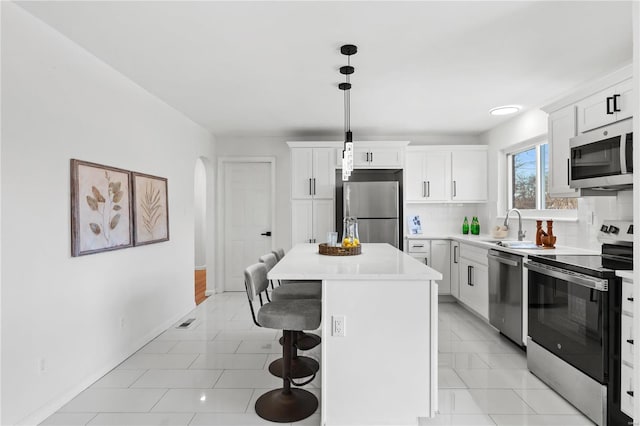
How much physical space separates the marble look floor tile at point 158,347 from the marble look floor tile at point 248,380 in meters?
0.83

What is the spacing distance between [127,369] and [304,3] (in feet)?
9.71

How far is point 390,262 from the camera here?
2.59m

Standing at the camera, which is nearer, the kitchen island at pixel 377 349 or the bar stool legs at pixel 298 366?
the kitchen island at pixel 377 349

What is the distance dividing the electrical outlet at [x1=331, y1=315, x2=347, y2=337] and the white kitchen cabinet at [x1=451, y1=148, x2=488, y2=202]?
3727mm

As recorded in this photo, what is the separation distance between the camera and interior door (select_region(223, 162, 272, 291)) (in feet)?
18.7

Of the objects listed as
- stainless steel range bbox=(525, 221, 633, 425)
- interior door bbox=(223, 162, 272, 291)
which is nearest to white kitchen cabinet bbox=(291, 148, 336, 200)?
interior door bbox=(223, 162, 272, 291)

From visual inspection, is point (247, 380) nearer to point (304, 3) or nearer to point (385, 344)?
point (385, 344)

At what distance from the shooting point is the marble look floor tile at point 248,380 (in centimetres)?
272

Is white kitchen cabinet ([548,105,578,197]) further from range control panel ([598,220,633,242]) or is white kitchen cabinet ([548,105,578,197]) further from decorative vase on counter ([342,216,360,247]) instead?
decorative vase on counter ([342,216,360,247])

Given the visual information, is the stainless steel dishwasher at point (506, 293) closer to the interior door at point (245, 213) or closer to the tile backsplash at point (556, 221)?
the tile backsplash at point (556, 221)

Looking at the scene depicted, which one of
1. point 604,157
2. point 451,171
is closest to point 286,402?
point 604,157

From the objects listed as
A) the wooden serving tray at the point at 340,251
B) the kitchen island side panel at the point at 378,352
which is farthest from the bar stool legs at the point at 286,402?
the wooden serving tray at the point at 340,251

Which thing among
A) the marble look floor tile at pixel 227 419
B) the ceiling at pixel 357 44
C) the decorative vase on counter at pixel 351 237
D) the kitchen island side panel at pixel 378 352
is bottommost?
the marble look floor tile at pixel 227 419

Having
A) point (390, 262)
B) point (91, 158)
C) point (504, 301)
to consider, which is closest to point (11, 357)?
point (91, 158)
